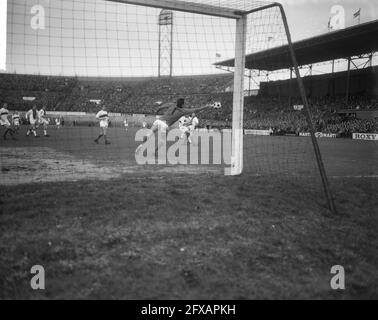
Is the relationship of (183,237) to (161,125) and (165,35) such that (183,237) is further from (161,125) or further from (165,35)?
(165,35)

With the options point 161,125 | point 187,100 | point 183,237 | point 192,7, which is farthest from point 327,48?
point 183,237

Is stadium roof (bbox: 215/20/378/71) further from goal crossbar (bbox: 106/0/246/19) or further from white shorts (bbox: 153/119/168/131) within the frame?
goal crossbar (bbox: 106/0/246/19)

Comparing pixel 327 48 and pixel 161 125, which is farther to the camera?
pixel 327 48

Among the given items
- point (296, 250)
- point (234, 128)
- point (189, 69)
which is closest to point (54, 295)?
point (296, 250)

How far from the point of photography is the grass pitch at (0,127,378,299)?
3701 millimetres

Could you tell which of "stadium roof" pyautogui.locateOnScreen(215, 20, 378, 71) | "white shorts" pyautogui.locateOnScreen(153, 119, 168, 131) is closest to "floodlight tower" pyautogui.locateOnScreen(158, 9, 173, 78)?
"white shorts" pyautogui.locateOnScreen(153, 119, 168, 131)

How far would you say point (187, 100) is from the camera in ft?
147

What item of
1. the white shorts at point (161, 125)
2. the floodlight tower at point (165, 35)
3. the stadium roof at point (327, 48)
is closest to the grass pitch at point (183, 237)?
the white shorts at point (161, 125)

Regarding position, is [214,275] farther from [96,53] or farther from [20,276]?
[96,53]

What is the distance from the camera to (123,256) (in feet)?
13.9

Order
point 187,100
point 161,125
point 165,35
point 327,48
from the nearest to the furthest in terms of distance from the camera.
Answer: point 161,125, point 165,35, point 327,48, point 187,100

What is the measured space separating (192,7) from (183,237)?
18.4 feet
